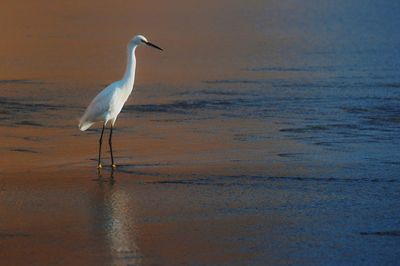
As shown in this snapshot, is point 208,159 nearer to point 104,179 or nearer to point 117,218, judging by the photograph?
point 104,179

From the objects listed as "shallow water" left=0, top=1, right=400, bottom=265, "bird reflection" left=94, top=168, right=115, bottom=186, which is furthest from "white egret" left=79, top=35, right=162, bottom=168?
"bird reflection" left=94, top=168, right=115, bottom=186

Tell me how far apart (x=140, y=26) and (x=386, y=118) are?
2002 centimetres

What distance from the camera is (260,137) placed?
14273 millimetres

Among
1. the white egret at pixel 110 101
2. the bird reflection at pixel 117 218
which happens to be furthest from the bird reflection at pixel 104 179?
the white egret at pixel 110 101

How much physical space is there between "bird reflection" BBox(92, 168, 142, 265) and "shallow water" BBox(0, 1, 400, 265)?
0.06ft

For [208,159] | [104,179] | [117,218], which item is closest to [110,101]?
[208,159]

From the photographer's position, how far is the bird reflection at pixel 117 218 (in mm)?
8641

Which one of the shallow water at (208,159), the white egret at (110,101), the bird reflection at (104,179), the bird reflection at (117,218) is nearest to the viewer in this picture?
the bird reflection at (117,218)

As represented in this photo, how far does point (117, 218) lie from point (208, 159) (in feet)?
9.67

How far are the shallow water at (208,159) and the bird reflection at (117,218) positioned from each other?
19 mm

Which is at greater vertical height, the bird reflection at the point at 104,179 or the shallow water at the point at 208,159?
the shallow water at the point at 208,159

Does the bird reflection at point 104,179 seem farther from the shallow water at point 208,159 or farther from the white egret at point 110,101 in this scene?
the white egret at point 110,101

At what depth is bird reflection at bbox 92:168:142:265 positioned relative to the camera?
864 cm

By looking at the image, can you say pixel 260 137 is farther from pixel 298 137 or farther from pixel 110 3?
pixel 110 3
